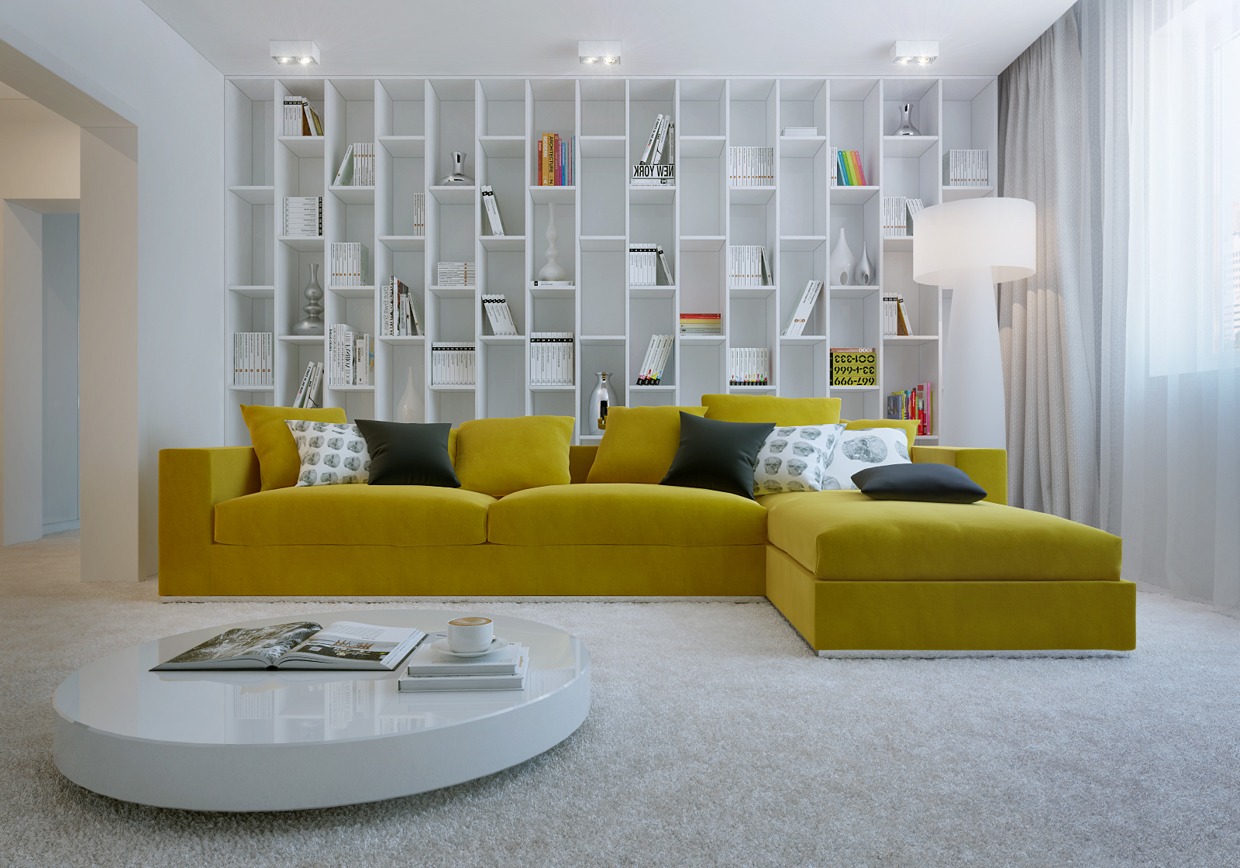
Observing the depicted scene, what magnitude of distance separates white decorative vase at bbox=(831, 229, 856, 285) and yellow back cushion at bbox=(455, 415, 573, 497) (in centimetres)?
205

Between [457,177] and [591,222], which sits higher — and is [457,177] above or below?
above

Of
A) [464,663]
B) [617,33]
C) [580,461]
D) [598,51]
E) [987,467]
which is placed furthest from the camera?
[598,51]

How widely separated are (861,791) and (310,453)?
2.90 m

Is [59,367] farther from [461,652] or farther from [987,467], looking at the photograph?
[987,467]

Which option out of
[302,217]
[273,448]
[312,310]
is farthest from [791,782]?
[302,217]

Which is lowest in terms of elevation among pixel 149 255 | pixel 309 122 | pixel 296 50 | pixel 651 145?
pixel 149 255

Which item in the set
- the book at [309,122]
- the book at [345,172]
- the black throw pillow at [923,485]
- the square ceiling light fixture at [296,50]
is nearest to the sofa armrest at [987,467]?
the black throw pillow at [923,485]

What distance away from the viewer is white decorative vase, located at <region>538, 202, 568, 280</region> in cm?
504

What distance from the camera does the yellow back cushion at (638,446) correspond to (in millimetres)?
3908

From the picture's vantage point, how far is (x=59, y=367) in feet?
20.2

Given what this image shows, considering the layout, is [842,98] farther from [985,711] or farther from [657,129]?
[985,711]

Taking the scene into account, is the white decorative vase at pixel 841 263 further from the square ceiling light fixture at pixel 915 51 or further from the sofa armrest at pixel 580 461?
the sofa armrest at pixel 580 461

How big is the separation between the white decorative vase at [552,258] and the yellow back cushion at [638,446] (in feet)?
4.36

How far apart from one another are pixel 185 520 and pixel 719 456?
216 centimetres
